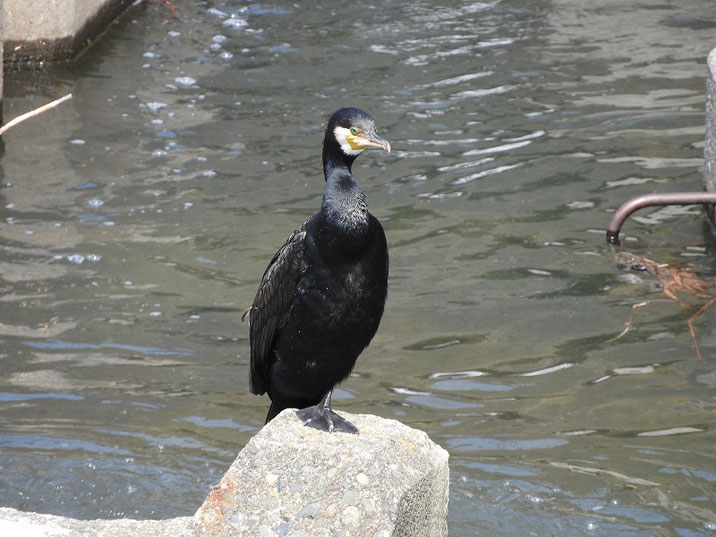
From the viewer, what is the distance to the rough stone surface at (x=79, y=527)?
357cm

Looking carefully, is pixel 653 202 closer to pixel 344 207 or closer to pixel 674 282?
pixel 674 282

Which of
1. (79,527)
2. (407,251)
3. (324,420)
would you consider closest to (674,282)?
(407,251)

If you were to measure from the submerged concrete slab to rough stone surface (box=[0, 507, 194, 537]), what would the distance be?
6.61 m

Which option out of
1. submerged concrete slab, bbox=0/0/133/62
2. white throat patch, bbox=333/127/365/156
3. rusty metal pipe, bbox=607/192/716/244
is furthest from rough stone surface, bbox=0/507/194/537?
submerged concrete slab, bbox=0/0/133/62

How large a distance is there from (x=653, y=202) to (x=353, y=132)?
3.31 meters

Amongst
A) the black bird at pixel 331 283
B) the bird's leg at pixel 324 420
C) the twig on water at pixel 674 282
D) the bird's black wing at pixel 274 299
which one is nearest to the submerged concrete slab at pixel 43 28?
the twig on water at pixel 674 282

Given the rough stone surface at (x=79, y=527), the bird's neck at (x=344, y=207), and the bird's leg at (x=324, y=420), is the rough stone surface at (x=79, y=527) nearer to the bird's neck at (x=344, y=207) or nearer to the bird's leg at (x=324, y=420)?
the bird's leg at (x=324, y=420)

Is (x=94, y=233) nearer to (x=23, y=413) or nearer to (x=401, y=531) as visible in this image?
(x=23, y=413)

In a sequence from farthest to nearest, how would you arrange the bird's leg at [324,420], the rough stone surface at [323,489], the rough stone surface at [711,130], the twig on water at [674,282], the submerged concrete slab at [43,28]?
the submerged concrete slab at [43,28] < the rough stone surface at [711,130] < the twig on water at [674,282] < the bird's leg at [324,420] < the rough stone surface at [323,489]

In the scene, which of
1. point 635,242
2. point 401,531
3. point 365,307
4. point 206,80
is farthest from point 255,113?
point 401,531

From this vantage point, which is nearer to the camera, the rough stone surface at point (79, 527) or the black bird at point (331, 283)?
the rough stone surface at point (79, 527)

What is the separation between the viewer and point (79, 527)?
3.69 metres

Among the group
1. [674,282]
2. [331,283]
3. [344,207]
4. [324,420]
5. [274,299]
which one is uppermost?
[344,207]

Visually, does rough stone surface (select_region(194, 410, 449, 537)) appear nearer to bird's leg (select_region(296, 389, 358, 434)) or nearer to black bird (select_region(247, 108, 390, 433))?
bird's leg (select_region(296, 389, 358, 434))
